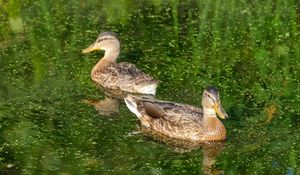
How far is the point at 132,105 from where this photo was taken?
1224 centimetres

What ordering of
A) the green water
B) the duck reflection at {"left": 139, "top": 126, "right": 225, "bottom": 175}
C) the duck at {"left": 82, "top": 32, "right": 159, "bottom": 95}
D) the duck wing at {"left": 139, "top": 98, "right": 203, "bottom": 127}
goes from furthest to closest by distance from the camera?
the duck at {"left": 82, "top": 32, "right": 159, "bottom": 95} < the duck wing at {"left": 139, "top": 98, "right": 203, "bottom": 127} < the duck reflection at {"left": 139, "top": 126, "right": 225, "bottom": 175} < the green water

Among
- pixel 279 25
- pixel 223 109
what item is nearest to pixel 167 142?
pixel 223 109

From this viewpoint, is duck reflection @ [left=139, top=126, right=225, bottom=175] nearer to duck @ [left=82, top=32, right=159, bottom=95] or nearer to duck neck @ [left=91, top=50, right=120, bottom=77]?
duck @ [left=82, top=32, right=159, bottom=95]

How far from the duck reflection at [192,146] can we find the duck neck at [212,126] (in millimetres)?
82

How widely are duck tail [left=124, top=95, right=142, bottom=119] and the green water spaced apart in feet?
0.41

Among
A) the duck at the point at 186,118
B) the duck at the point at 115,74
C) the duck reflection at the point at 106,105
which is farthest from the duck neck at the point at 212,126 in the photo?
A: the duck at the point at 115,74

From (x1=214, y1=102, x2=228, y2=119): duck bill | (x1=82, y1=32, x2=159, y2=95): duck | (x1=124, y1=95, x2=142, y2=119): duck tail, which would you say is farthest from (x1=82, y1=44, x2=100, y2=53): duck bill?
(x1=214, y1=102, x2=228, y2=119): duck bill

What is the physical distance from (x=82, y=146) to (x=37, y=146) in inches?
20.7

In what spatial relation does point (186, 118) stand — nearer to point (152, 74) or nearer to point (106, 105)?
point (106, 105)

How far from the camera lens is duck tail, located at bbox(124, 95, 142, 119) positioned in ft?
39.6

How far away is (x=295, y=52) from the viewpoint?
1508 centimetres

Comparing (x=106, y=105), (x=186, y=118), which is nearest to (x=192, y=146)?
(x=186, y=118)

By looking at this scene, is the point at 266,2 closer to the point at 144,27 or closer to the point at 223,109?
the point at 144,27

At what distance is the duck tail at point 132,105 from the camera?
1208 cm
